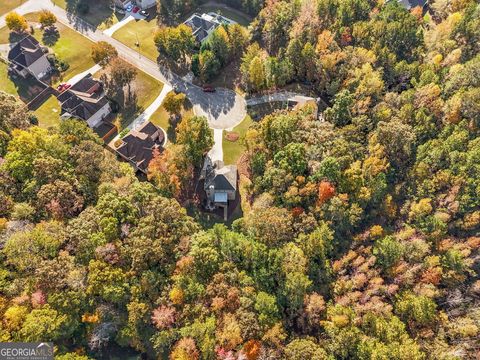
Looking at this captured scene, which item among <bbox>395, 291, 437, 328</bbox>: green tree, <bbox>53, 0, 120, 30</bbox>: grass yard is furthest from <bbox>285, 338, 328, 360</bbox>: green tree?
<bbox>53, 0, 120, 30</bbox>: grass yard

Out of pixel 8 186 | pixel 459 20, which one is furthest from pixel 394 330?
pixel 459 20

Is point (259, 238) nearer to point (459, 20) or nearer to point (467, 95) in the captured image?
point (467, 95)

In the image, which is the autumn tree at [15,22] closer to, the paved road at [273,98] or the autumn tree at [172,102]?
the autumn tree at [172,102]

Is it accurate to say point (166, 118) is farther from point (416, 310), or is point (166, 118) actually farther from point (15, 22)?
point (416, 310)

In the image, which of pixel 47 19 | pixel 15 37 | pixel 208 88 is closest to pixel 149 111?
pixel 208 88

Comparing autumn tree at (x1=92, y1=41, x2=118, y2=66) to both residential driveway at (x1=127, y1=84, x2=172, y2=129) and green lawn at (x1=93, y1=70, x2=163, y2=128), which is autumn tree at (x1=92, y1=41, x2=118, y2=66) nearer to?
green lawn at (x1=93, y1=70, x2=163, y2=128)
